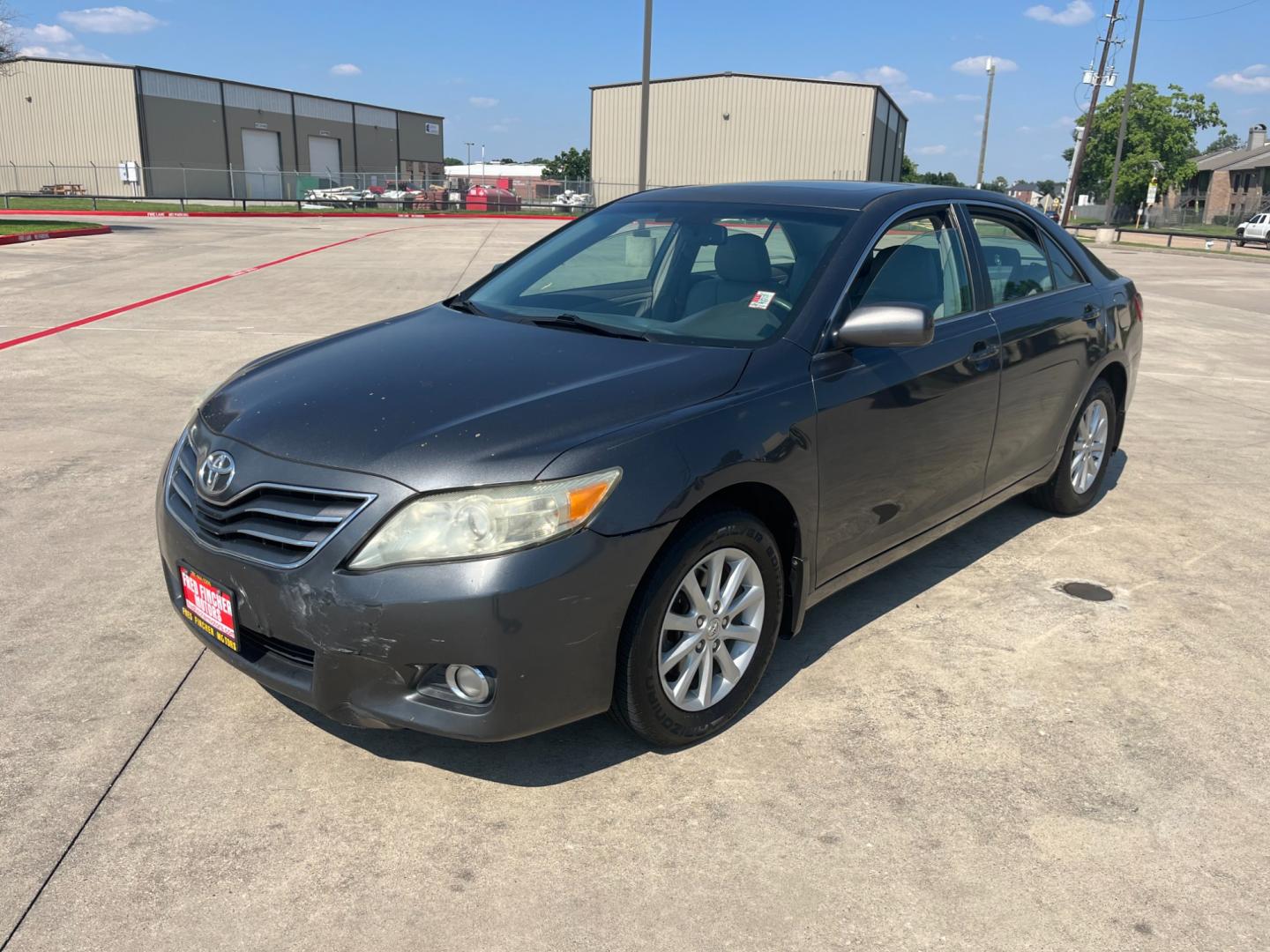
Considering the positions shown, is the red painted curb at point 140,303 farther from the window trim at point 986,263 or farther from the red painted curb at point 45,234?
the window trim at point 986,263

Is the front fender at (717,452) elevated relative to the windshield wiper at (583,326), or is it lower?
lower

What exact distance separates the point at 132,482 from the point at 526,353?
319 centimetres

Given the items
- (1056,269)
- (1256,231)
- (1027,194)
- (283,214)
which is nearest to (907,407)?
(1056,269)

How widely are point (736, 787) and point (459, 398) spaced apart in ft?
4.56

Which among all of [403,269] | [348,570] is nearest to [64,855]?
[348,570]

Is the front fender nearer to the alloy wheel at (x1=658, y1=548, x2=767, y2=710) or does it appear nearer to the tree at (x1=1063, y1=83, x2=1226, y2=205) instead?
the alloy wheel at (x1=658, y1=548, x2=767, y2=710)

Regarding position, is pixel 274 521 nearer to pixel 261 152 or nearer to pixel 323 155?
pixel 261 152

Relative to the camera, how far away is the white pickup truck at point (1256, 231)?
40688 millimetres

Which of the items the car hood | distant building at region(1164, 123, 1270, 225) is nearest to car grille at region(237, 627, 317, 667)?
the car hood

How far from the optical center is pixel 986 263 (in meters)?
4.39

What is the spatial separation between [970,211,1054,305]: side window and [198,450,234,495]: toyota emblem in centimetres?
313

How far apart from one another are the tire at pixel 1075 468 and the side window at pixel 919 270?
4.40 feet

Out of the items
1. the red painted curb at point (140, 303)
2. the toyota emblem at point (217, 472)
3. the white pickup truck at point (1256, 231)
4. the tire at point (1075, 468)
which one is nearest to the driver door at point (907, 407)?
the tire at point (1075, 468)

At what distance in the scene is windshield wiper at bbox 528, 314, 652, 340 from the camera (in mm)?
3541
